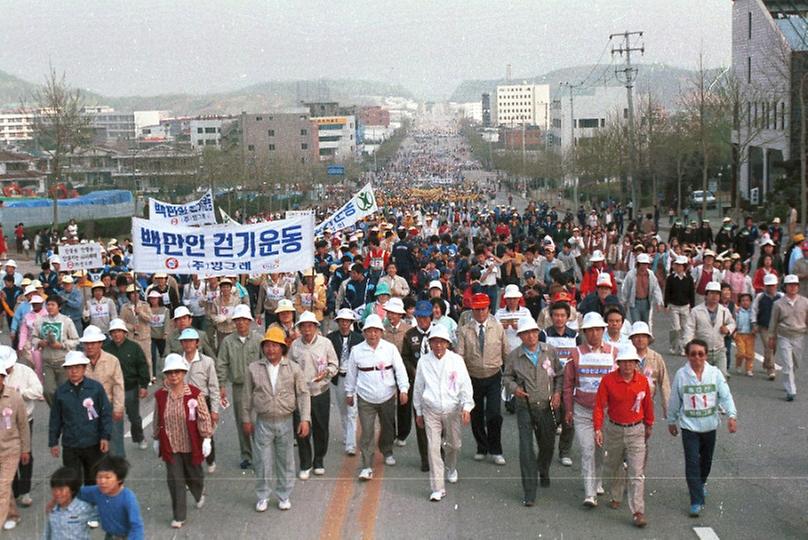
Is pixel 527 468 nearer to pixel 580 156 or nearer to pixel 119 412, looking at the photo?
pixel 119 412

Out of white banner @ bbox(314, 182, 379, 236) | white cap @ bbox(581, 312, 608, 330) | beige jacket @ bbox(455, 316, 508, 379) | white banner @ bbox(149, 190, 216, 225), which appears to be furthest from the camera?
white banner @ bbox(314, 182, 379, 236)

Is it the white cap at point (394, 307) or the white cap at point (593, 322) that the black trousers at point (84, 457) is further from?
the white cap at point (593, 322)

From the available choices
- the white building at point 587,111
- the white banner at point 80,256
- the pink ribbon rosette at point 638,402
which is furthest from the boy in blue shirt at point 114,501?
the white building at point 587,111

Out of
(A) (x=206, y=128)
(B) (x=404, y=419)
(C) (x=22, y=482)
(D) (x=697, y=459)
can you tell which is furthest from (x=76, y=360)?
(A) (x=206, y=128)

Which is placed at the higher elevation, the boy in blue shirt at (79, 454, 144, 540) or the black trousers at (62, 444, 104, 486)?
the boy in blue shirt at (79, 454, 144, 540)

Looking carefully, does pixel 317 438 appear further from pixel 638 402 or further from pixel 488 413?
pixel 638 402

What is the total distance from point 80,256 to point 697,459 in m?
12.6

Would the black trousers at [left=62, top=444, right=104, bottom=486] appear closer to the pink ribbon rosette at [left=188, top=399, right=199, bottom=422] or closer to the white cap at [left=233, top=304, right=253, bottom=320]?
the pink ribbon rosette at [left=188, top=399, right=199, bottom=422]

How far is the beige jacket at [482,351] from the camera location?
9.73 m

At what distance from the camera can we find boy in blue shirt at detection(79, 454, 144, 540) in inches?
248

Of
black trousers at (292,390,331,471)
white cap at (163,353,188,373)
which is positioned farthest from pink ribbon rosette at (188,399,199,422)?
black trousers at (292,390,331,471)

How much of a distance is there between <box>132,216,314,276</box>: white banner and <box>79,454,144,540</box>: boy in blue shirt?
595 centimetres

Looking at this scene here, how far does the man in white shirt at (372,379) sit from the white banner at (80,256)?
10027 millimetres

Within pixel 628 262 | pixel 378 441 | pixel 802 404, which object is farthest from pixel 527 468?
pixel 628 262
